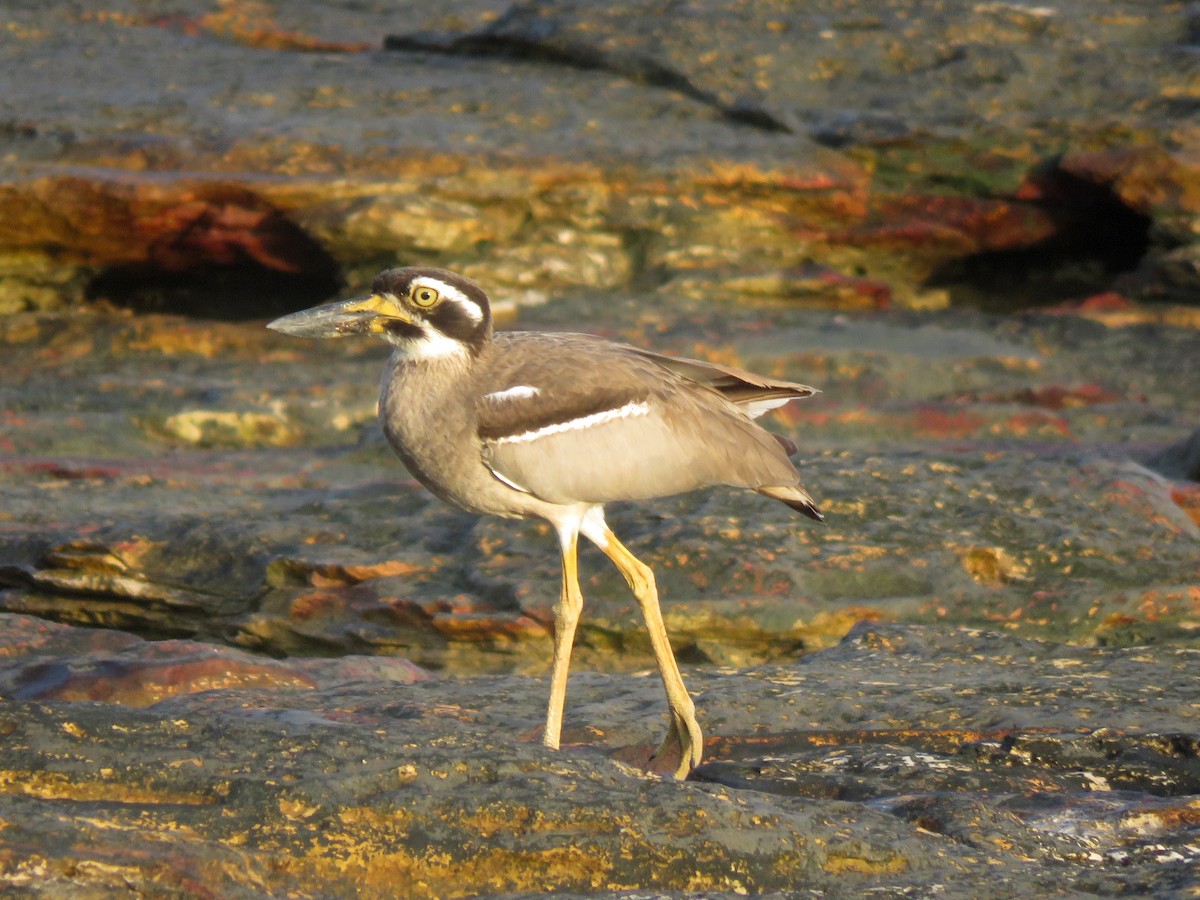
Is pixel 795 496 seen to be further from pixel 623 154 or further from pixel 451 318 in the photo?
pixel 623 154

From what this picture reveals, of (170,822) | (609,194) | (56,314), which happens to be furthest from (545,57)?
(170,822)

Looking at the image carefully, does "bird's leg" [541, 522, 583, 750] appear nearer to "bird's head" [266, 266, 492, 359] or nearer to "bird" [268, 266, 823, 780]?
"bird" [268, 266, 823, 780]

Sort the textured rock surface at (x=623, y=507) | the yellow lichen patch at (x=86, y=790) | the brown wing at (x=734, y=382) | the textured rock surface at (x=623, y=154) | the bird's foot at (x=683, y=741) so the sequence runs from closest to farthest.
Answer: the yellow lichen patch at (x=86, y=790) → the textured rock surface at (x=623, y=507) → the bird's foot at (x=683, y=741) → the brown wing at (x=734, y=382) → the textured rock surface at (x=623, y=154)

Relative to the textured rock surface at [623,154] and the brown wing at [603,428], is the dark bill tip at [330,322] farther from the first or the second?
the textured rock surface at [623,154]

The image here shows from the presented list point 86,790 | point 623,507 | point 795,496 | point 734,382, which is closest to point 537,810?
point 86,790

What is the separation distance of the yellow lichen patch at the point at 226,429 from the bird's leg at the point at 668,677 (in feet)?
16.8

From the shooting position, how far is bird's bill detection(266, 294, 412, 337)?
6.00 metres

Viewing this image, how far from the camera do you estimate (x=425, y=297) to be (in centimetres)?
603

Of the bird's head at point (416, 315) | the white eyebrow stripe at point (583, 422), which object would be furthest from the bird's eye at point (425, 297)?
the white eyebrow stripe at point (583, 422)

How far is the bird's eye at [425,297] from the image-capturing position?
6.02 meters

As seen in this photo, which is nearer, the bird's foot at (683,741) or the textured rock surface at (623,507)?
the textured rock surface at (623,507)

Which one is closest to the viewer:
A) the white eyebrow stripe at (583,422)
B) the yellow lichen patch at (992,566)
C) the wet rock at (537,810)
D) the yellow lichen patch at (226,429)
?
the wet rock at (537,810)

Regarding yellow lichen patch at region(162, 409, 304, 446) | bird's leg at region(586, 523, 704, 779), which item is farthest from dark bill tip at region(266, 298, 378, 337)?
yellow lichen patch at region(162, 409, 304, 446)

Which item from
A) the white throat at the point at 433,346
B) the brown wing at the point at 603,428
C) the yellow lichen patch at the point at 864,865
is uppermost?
the white throat at the point at 433,346
